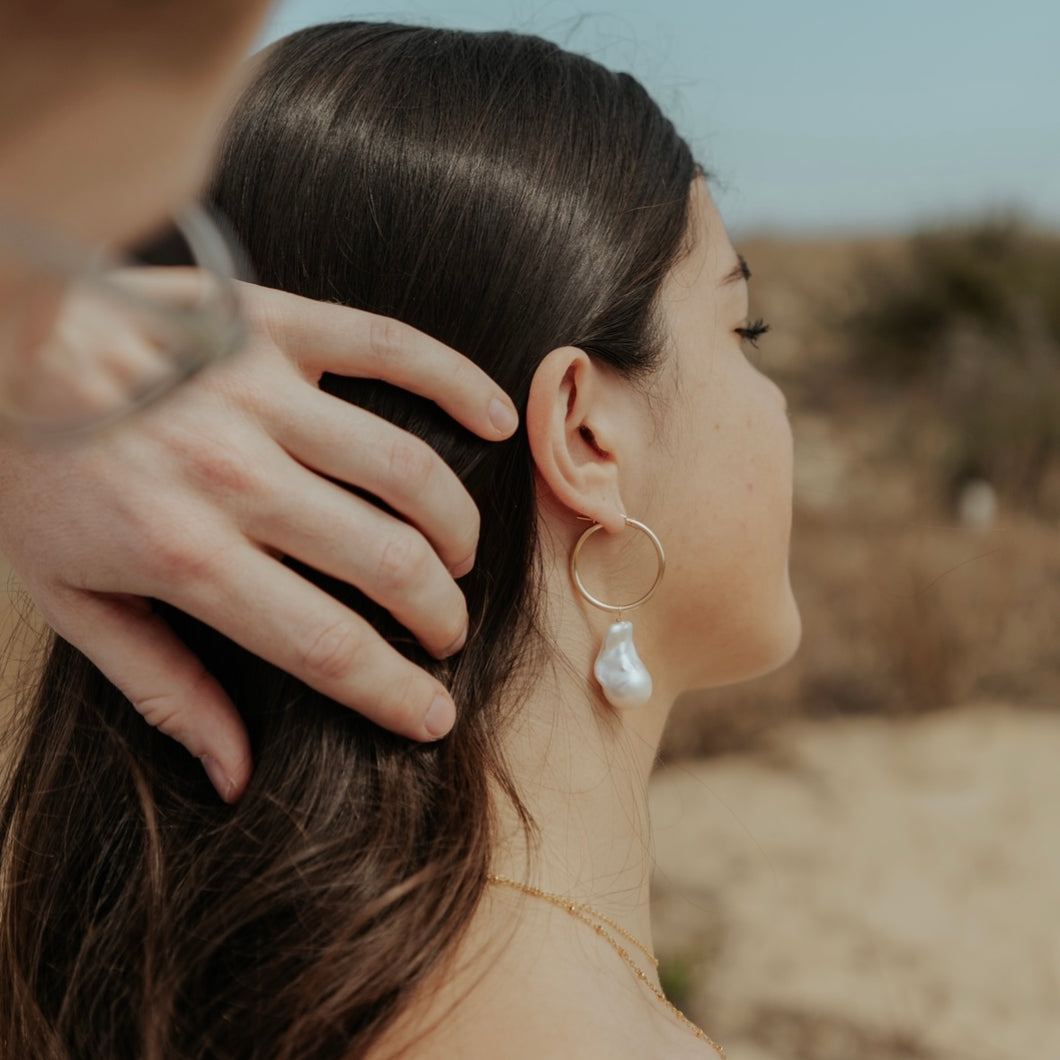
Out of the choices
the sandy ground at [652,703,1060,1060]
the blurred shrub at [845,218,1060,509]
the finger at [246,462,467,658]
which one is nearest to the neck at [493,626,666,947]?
the finger at [246,462,467,658]

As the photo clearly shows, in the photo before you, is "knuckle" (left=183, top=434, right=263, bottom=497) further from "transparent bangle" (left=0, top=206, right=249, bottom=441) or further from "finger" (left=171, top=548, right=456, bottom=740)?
"transparent bangle" (left=0, top=206, right=249, bottom=441)

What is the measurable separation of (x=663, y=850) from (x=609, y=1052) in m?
4.45

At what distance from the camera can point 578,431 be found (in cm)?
163

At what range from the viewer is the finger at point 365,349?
1338mm

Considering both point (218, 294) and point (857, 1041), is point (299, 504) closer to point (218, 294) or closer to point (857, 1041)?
point (218, 294)

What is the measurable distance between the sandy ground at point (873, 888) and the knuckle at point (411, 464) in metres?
3.63

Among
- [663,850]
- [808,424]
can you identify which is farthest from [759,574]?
[808,424]

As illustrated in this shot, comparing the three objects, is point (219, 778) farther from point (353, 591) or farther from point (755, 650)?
point (755, 650)

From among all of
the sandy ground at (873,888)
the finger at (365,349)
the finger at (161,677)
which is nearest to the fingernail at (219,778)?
the finger at (161,677)

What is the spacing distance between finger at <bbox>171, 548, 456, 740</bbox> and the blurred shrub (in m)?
8.82

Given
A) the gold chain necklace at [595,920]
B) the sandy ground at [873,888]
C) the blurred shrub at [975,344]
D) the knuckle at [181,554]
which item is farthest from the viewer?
the blurred shrub at [975,344]

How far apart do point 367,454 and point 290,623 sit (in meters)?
0.20

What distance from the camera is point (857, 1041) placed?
14.3ft

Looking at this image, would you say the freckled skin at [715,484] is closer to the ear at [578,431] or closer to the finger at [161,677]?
the ear at [578,431]
